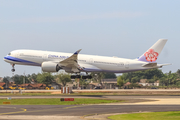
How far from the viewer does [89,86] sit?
157875 millimetres

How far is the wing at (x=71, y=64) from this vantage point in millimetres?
62569

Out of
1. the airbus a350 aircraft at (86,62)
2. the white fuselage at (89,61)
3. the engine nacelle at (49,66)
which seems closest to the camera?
the engine nacelle at (49,66)

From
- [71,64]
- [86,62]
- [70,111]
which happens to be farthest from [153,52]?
[70,111]

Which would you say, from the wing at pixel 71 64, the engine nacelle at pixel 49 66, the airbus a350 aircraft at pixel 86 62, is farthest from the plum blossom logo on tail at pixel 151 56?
the engine nacelle at pixel 49 66

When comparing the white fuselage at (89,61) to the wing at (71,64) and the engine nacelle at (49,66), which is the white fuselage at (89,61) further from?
the engine nacelle at (49,66)

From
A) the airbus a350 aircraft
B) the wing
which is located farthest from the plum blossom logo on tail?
the wing

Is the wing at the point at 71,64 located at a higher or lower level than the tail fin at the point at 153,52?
lower

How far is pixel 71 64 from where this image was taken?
64.7m

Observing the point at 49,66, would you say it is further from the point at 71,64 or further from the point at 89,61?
the point at 89,61

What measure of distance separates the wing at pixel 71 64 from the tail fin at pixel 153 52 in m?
14.9

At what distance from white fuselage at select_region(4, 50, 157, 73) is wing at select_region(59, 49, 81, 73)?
3.91 feet

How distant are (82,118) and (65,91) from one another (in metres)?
47.2

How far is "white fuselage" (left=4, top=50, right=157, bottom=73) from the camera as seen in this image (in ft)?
214

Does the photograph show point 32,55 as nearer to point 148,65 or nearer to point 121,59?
point 121,59
